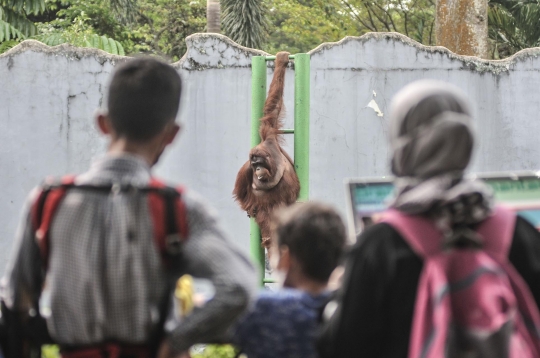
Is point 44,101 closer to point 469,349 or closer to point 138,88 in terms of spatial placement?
point 138,88

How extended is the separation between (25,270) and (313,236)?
2.32 feet

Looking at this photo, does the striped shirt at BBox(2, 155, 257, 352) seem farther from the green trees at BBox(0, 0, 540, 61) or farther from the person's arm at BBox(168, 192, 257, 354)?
the green trees at BBox(0, 0, 540, 61)

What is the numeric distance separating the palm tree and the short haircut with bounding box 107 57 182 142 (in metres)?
13.1

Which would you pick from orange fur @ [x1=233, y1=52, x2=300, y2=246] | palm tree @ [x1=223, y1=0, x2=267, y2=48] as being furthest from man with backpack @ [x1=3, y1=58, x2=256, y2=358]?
palm tree @ [x1=223, y1=0, x2=267, y2=48]

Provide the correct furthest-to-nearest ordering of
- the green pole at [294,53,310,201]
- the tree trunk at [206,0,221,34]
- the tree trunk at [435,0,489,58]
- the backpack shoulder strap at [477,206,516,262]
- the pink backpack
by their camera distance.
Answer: the tree trunk at [206,0,221,34]
the tree trunk at [435,0,489,58]
the green pole at [294,53,310,201]
the backpack shoulder strap at [477,206,516,262]
the pink backpack

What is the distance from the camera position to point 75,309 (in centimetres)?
192

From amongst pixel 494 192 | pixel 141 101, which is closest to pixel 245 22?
pixel 494 192

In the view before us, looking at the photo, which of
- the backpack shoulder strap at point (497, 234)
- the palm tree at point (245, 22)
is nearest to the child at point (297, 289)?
the backpack shoulder strap at point (497, 234)

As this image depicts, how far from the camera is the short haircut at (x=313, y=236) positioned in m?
2.18

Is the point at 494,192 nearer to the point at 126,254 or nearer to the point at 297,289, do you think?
the point at 297,289

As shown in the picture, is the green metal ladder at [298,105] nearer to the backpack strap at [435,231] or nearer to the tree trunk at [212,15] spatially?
the backpack strap at [435,231]

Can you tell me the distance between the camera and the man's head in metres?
2.02

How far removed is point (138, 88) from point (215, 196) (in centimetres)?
579

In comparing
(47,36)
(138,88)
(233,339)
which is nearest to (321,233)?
(233,339)
